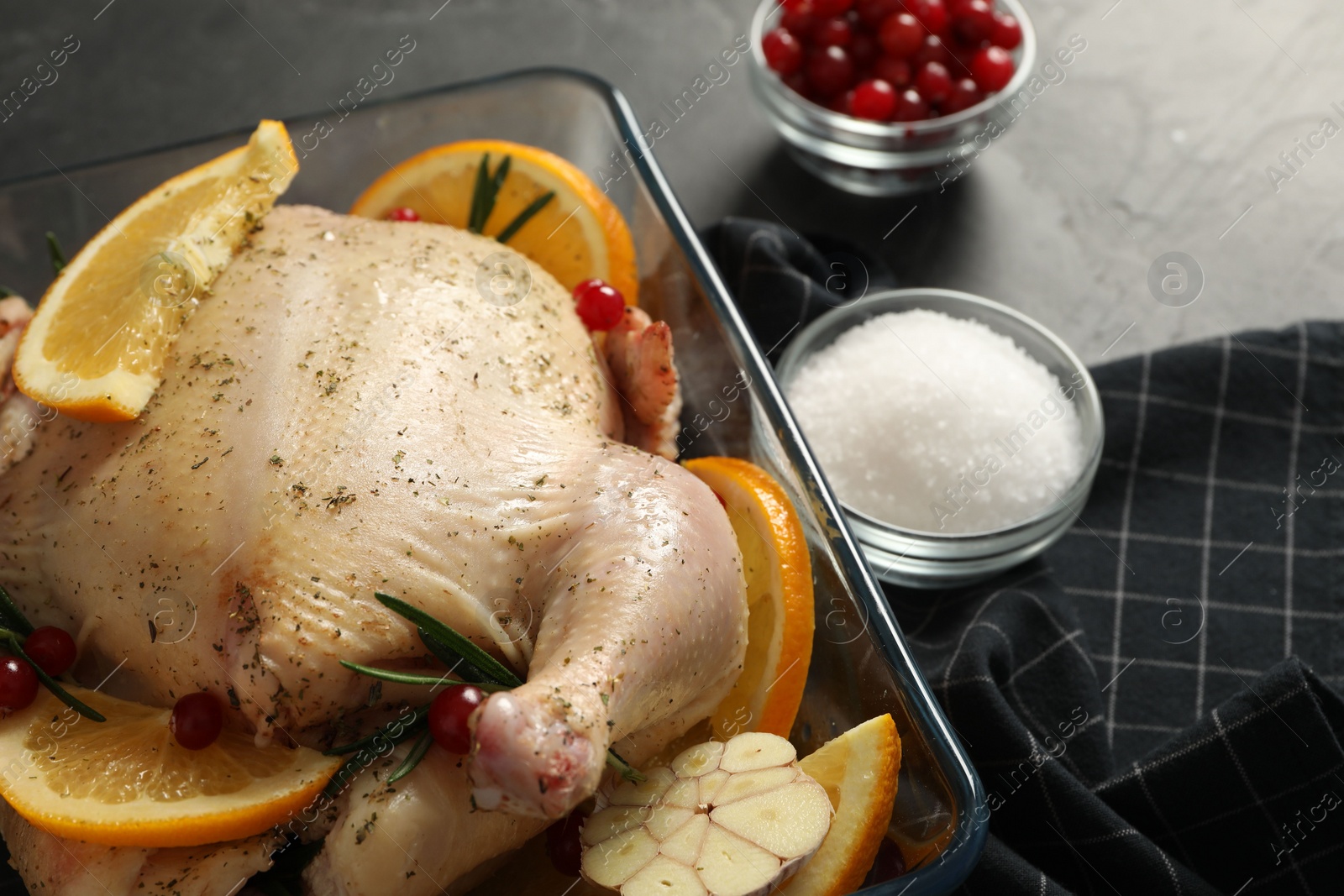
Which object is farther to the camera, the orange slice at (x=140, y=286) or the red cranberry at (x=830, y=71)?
the red cranberry at (x=830, y=71)

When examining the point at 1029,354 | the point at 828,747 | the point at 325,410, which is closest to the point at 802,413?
the point at 1029,354

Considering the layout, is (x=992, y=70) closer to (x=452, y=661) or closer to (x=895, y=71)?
(x=895, y=71)

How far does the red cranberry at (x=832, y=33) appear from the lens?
9.46 feet

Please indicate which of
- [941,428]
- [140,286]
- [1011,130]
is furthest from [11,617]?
[1011,130]

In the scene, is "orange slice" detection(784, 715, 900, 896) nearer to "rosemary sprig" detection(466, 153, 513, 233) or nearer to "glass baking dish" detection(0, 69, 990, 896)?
"glass baking dish" detection(0, 69, 990, 896)

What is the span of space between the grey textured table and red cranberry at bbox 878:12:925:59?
371 mm

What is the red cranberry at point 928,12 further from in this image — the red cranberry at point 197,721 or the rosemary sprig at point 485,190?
the red cranberry at point 197,721

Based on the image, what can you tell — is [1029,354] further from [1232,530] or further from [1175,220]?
[1175,220]

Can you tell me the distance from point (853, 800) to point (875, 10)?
2020 millimetres

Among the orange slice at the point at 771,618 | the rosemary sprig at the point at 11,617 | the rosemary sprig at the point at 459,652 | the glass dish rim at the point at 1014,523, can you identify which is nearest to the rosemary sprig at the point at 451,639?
the rosemary sprig at the point at 459,652

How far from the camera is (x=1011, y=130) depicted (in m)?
3.21

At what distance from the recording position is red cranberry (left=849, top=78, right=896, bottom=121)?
2777 millimetres

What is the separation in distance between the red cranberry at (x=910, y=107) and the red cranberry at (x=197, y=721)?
6.63ft

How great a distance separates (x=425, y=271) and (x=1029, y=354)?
1.32 meters
